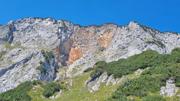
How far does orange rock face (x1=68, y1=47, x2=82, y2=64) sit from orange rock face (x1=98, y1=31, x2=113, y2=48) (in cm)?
855

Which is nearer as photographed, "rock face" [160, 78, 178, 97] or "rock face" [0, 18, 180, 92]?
"rock face" [160, 78, 178, 97]

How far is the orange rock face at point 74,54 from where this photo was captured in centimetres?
17100

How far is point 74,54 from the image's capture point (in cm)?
17362

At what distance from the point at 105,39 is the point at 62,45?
16.1 m

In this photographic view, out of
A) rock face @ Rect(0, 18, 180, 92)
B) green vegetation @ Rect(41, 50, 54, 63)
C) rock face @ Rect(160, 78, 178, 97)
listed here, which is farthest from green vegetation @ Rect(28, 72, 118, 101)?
green vegetation @ Rect(41, 50, 54, 63)

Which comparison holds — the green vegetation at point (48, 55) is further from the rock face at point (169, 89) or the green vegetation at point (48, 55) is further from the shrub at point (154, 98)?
the shrub at point (154, 98)

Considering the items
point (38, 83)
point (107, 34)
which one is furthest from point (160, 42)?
point (38, 83)

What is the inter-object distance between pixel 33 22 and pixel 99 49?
32588 mm

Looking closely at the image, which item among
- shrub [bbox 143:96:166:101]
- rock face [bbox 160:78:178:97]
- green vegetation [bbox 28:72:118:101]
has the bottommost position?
shrub [bbox 143:96:166:101]

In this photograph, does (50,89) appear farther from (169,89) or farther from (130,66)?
(169,89)

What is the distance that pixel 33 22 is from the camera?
18900 centimetres

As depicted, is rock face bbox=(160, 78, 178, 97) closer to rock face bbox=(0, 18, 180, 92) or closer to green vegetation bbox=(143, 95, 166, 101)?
green vegetation bbox=(143, 95, 166, 101)

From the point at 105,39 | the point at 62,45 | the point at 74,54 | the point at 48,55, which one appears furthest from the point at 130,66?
the point at 62,45

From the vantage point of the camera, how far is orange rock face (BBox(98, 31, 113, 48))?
6875 inches
